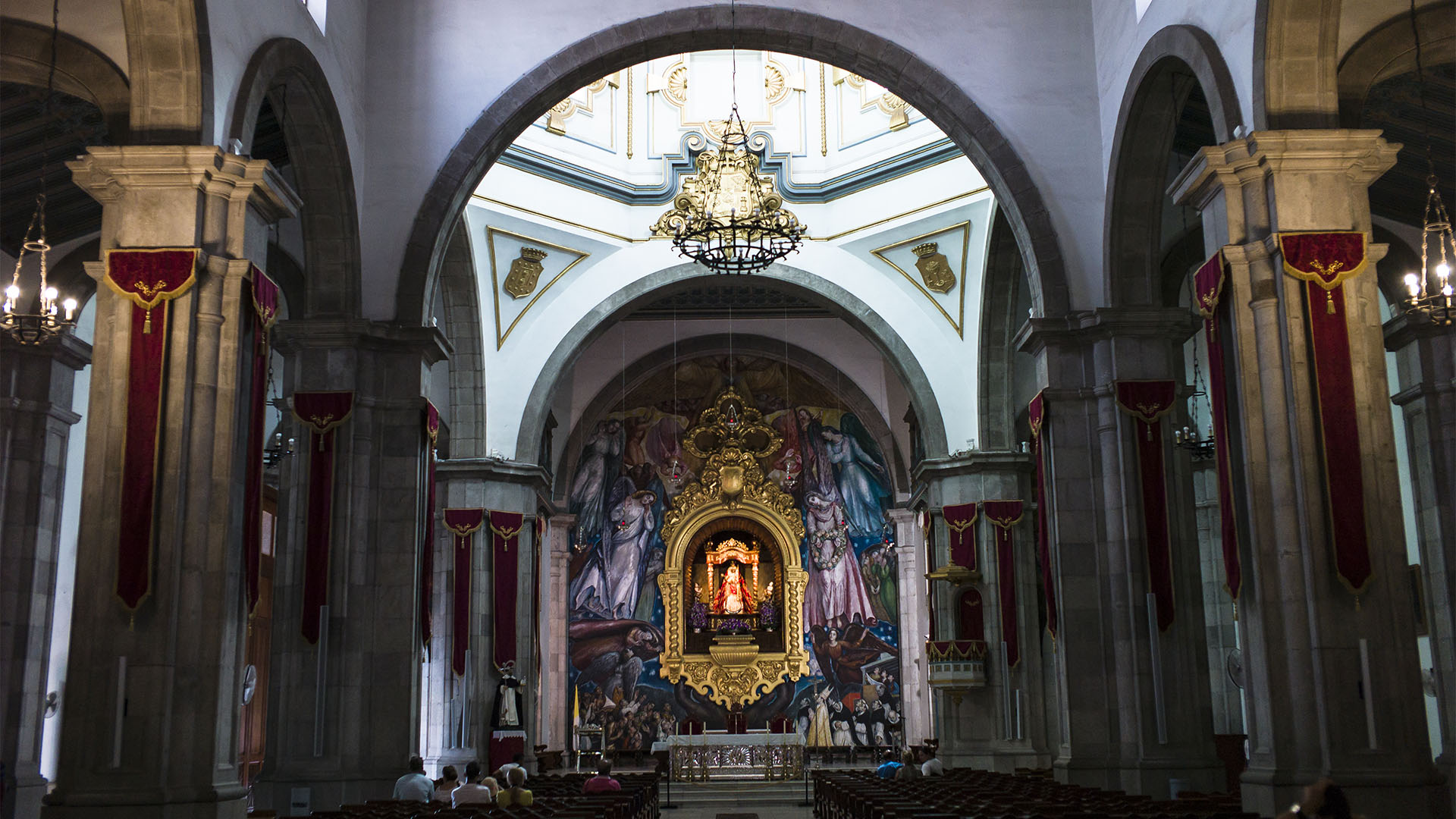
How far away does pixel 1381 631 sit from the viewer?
8047 mm

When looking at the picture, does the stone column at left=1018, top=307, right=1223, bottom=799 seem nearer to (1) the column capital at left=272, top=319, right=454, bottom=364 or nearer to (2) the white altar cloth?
(1) the column capital at left=272, top=319, right=454, bottom=364

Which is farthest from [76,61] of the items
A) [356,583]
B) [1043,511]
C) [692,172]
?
[692,172]

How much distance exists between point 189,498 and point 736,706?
59.0 feet

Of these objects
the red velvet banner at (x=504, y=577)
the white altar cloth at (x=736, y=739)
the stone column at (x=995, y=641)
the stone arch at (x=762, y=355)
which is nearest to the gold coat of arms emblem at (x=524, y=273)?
the red velvet banner at (x=504, y=577)

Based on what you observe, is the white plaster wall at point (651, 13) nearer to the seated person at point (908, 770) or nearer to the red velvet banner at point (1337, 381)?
the red velvet banner at point (1337, 381)

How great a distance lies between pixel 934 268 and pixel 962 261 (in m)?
0.47

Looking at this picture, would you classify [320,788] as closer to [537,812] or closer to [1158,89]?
[537,812]

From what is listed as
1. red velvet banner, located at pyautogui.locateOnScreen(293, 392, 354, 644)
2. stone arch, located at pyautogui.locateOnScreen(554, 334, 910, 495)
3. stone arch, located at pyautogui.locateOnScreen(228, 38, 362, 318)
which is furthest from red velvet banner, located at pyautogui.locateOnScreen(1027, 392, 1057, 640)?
stone arch, located at pyautogui.locateOnScreen(554, 334, 910, 495)

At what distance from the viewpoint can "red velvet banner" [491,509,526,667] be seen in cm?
1881

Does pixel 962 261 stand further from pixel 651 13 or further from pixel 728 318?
pixel 651 13

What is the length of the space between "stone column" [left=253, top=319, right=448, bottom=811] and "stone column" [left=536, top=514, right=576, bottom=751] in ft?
37.5

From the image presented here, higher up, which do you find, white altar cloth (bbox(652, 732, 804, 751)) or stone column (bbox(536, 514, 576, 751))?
stone column (bbox(536, 514, 576, 751))

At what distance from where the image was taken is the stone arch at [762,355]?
2519 centimetres

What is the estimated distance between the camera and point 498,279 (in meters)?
19.2
